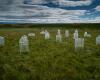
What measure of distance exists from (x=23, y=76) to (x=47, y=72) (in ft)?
3.62

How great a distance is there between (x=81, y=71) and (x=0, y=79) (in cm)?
349

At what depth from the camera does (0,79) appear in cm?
712

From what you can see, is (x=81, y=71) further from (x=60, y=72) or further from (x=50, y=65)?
(x=50, y=65)

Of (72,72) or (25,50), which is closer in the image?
(72,72)

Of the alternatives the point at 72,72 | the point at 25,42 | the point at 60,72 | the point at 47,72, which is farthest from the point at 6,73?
the point at 25,42

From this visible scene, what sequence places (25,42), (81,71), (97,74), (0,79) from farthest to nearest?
(25,42)
(81,71)
(97,74)
(0,79)

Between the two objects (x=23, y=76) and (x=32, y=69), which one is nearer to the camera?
(x=23, y=76)

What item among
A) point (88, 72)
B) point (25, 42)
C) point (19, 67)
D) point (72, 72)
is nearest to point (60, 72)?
point (72, 72)

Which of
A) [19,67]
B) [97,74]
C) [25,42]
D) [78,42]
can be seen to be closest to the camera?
[97,74]

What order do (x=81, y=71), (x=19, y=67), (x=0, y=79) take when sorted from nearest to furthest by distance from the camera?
(x=0, y=79) → (x=81, y=71) → (x=19, y=67)

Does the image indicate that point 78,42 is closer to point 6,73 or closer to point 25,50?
point 25,50

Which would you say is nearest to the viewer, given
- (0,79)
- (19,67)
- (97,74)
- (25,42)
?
(0,79)

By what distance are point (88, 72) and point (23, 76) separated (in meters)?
2.83

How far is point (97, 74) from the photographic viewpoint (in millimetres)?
7594
